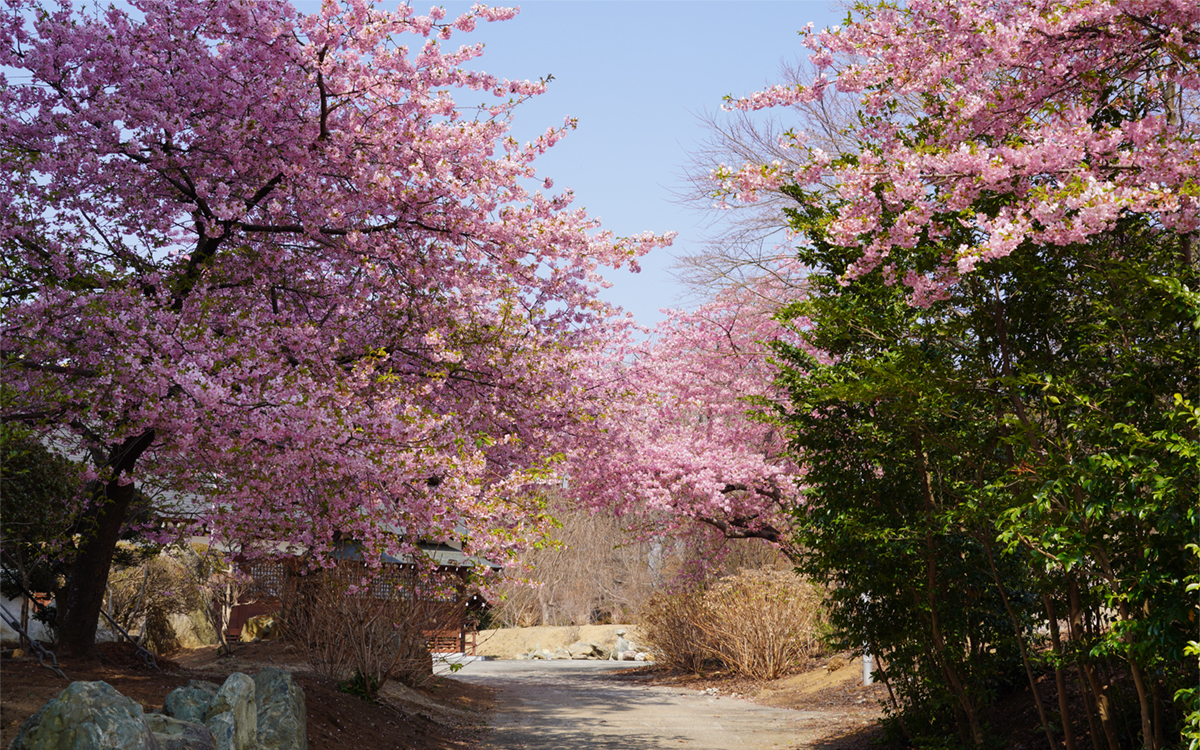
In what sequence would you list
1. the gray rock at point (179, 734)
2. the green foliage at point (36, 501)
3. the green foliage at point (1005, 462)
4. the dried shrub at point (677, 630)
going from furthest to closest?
the dried shrub at point (677, 630) < the green foliage at point (36, 501) < the gray rock at point (179, 734) < the green foliage at point (1005, 462)

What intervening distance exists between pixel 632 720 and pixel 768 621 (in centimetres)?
439

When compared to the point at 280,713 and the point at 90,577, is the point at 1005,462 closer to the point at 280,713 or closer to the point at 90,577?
the point at 280,713

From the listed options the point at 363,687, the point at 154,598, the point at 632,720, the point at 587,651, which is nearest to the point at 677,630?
the point at 632,720

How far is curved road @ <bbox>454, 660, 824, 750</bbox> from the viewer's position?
30.0ft

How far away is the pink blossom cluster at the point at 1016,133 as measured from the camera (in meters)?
4.68

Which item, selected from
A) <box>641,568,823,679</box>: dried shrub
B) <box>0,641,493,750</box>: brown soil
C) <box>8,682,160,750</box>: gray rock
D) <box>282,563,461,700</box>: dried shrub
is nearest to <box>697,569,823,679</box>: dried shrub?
<box>641,568,823,679</box>: dried shrub

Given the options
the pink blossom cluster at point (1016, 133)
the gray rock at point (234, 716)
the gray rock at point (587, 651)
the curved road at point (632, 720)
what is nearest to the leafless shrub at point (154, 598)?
the curved road at point (632, 720)

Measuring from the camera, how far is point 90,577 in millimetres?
7883

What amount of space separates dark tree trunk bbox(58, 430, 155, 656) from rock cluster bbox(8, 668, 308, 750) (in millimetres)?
2358

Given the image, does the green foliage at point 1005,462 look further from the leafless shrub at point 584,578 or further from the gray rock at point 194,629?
the leafless shrub at point 584,578

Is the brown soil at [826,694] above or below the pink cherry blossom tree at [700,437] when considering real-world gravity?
below

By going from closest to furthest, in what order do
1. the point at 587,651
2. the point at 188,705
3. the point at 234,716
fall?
the point at 188,705
the point at 234,716
the point at 587,651

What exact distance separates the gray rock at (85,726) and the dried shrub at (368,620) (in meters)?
4.71

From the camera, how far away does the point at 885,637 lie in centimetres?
720
